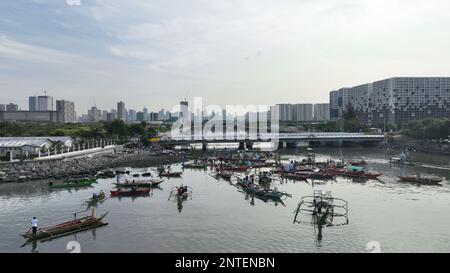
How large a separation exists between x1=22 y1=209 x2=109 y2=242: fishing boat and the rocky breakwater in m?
19.4

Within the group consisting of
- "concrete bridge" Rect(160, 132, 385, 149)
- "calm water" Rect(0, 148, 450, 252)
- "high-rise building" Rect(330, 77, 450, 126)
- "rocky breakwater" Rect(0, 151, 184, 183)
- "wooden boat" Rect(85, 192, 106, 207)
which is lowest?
"calm water" Rect(0, 148, 450, 252)

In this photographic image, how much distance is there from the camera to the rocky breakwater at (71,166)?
41.5 metres

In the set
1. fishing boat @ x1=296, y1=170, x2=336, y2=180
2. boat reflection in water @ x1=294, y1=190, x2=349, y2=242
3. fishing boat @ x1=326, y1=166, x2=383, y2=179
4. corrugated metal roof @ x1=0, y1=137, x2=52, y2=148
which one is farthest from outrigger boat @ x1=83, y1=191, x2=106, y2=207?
corrugated metal roof @ x1=0, y1=137, x2=52, y2=148

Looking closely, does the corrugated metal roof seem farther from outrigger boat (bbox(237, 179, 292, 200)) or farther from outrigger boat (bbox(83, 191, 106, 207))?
outrigger boat (bbox(237, 179, 292, 200))

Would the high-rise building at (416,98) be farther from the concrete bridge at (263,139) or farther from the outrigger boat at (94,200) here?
the outrigger boat at (94,200)

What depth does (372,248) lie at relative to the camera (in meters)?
19.6

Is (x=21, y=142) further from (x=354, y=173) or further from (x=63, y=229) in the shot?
(x=354, y=173)

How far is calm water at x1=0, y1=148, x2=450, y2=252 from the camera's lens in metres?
20.2

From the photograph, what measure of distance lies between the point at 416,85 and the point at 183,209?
5014 inches

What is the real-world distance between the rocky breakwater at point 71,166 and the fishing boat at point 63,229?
19.4m

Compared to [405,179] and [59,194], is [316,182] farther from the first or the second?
[59,194]

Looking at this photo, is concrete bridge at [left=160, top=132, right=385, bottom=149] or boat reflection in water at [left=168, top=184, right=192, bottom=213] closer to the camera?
boat reflection in water at [left=168, top=184, right=192, bottom=213]

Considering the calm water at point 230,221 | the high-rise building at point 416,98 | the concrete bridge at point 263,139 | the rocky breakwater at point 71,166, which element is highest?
the high-rise building at point 416,98

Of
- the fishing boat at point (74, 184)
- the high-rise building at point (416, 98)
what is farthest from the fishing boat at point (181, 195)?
the high-rise building at point (416, 98)
